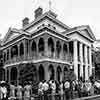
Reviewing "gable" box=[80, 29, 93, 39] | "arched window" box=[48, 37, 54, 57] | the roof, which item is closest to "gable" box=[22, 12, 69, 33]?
the roof

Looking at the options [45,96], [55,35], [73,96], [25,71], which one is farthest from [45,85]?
[55,35]

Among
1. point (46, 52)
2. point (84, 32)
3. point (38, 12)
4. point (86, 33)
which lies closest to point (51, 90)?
point (46, 52)

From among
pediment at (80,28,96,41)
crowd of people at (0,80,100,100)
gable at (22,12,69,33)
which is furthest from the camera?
Result: pediment at (80,28,96,41)

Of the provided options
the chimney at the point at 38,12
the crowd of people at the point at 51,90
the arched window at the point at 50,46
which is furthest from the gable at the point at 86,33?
the crowd of people at the point at 51,90

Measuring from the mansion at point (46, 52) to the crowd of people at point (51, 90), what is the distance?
26.9 ft

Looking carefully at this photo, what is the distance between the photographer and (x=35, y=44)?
99.4 feet

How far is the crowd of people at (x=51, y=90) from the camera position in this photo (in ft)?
50.7

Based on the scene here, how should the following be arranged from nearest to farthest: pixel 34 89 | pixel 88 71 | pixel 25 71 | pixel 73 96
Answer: pixel 73 96 → pixel 34 89 → pixel 25 71 → pixel 88 71

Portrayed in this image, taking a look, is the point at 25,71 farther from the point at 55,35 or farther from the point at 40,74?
the point at 55,35

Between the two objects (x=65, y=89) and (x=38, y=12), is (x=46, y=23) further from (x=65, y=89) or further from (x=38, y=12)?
(x=65, y=89)

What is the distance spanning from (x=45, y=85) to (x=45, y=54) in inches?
436

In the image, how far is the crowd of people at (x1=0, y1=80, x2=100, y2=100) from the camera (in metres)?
15.4

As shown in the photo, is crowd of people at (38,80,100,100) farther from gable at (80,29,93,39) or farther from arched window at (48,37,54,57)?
gable at (80,29,93,39)

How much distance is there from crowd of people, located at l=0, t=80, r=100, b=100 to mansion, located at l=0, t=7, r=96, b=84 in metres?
8.20
